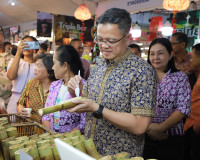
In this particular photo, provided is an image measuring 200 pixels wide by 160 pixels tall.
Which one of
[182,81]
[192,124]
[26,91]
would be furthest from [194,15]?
[26,91]

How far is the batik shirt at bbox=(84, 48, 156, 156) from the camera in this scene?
4.09ft

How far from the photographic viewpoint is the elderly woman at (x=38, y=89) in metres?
2.23

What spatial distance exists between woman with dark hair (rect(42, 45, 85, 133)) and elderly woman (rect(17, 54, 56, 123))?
29 cm

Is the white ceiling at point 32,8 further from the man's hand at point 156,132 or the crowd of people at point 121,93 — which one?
the man's hand at point 156,132

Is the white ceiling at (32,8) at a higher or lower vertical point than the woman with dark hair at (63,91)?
higher

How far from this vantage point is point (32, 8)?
10.6 meters

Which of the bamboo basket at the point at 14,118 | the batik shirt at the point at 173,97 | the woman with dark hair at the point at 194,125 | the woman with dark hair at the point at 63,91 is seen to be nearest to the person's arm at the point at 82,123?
the woman with dark hair at the point at 63,91

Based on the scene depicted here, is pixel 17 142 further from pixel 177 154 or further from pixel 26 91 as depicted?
pixel 177 154

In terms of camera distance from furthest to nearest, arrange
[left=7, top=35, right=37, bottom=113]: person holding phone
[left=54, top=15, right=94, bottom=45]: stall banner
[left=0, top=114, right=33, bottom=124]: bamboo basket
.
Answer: [left=54, top=15, right=94, bottom=45]: stall banner < [left=7, top=35, right=37, bottom=113]: person holding phone < [left=0, top=114, right=33, bottom=124]: bamboo basket

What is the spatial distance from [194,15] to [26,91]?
6.75 m

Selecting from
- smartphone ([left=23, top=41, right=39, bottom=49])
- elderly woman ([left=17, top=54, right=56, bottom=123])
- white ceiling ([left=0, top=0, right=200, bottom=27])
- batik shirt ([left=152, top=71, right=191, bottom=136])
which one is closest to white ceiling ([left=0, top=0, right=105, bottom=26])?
white ceiling ([left=0, top=0, right=200, bottom=27])

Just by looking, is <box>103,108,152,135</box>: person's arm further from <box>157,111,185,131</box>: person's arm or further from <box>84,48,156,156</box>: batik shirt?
<box>157,111,185,131</box>: person's arm

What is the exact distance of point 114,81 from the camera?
134 cm

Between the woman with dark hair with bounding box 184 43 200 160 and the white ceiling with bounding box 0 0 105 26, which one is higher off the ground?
the white ceiling with bounding box 0 0 105 26
